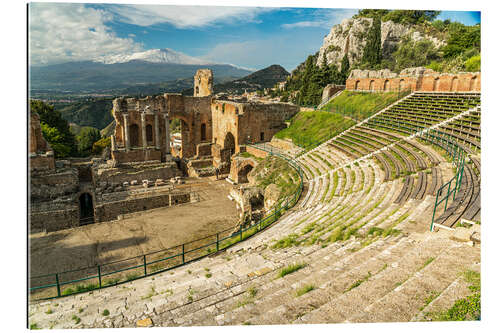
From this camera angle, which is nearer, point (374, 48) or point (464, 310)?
point (464, 310)

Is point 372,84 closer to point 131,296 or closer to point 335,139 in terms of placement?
point 335,139

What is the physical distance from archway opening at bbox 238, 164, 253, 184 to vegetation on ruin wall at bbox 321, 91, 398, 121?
11.2 m

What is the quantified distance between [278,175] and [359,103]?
14.5 meters

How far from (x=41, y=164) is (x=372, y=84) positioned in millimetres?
34359

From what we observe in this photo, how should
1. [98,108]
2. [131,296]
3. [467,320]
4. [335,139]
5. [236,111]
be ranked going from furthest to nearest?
[98,108], [236,111], [335,139], [131,296], [467,320]

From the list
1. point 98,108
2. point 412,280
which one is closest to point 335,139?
point 412,280

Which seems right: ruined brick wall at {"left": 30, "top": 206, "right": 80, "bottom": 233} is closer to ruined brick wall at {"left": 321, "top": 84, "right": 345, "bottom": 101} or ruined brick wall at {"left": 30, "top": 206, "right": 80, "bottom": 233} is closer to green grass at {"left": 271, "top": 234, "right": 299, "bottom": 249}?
green grass at {"left": 271, "top": 234, "right": 299, "bottom": 249}

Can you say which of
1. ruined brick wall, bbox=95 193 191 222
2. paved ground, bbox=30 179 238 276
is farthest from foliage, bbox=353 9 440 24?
paved ground, bbox=30 179 238 276

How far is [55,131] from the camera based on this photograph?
37.0m

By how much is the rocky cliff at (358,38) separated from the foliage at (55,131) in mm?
63744

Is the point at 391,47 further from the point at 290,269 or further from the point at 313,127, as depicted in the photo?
the point at 290,269

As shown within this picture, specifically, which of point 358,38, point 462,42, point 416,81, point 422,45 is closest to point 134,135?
point 416,81

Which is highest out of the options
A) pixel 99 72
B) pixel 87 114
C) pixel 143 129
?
pixel 87 114

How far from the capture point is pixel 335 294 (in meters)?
6.46
